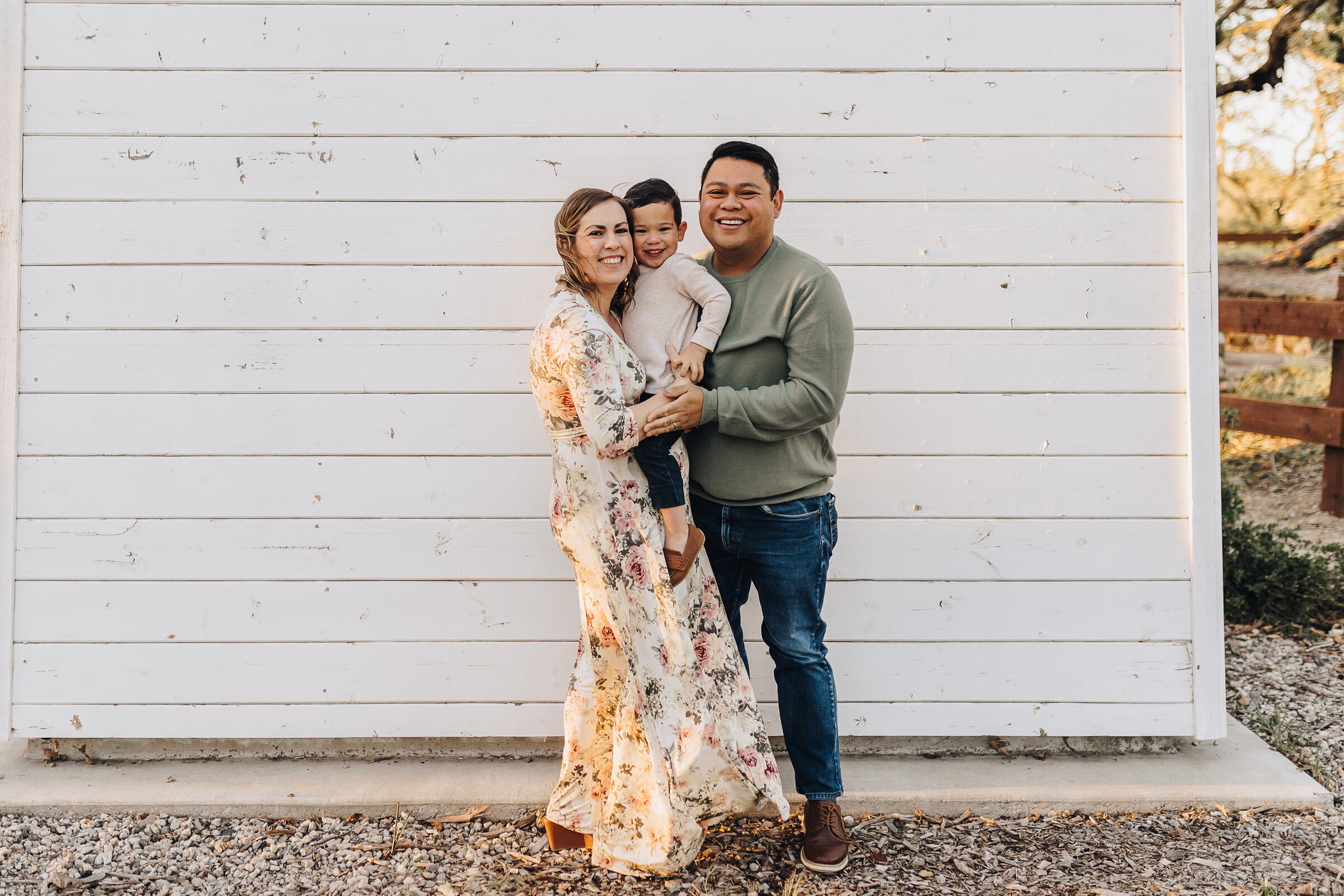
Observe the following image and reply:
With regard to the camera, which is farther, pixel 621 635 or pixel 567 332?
pixel 621 635

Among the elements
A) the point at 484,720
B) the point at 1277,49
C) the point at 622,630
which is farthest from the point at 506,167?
the point at 1277,49

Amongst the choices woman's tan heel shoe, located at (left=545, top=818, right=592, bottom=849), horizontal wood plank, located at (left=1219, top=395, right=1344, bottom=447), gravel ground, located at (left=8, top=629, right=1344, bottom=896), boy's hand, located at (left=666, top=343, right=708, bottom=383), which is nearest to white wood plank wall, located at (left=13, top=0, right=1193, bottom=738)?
gravel ground, located at (left=8, top=629, right=1344, bottom=896)

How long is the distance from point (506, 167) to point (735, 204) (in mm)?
937

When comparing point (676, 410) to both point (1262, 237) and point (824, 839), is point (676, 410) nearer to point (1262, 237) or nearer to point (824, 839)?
point (824, 839)

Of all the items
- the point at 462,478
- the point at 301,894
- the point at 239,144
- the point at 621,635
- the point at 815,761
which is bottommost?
the point at 301,894

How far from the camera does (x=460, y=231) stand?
9.80ft

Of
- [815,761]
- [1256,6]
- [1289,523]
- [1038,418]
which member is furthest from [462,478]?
[1256,6]

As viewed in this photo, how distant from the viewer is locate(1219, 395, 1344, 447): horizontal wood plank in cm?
553

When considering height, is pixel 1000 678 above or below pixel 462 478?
below

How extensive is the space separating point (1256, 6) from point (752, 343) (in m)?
6.26

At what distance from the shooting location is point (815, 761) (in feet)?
8.46

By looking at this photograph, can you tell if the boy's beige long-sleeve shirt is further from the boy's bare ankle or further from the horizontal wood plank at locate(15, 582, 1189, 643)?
the horizontal wood plank at locate(15, 582, 1189, 643)

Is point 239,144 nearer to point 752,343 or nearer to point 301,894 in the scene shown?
point 752,343

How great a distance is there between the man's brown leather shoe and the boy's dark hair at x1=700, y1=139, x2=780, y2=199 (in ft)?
5.37
